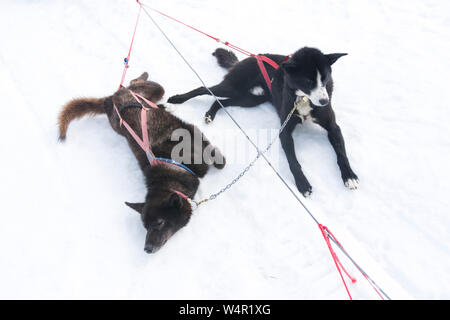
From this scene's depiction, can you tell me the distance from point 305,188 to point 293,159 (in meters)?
0.29

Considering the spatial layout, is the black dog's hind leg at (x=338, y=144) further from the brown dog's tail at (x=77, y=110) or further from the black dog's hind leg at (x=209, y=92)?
the brown dog's tail at (x=77, y=110)

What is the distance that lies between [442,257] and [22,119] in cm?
421

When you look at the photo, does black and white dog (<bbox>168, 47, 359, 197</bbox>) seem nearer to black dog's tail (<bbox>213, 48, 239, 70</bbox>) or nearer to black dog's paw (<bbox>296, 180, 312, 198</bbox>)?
black dog's paw (<bbox>296, 180, 312, 198</bbox>)

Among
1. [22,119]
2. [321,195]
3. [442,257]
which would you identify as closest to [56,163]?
[22,119]

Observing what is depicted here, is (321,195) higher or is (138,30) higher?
(321,195)

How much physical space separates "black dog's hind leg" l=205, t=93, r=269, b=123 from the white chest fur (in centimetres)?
73

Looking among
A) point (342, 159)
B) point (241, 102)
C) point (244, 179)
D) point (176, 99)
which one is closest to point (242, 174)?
point (244, 179)

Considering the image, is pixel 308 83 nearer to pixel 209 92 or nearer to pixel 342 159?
pixel 342 159

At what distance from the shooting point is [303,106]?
8.68ft

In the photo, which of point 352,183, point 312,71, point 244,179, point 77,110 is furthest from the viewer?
point 77,110

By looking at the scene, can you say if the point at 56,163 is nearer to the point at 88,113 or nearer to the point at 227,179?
the point at 88,113

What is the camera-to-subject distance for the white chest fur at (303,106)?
8.54 feet

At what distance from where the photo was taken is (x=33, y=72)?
3945mm

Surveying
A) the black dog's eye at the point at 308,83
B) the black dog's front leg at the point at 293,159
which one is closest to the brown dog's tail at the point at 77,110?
the black dog's front leg at the point at 293,159
